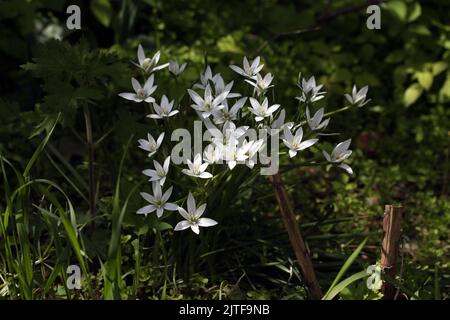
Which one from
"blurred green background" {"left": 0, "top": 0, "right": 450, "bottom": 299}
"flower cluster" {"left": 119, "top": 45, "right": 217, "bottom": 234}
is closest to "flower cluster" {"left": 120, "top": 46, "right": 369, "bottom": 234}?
"flower cluster" {"left": 119, "top": 45, "right": 217, "bottom": 234}

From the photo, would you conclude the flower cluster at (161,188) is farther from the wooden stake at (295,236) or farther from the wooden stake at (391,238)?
the wooden stake at (391,238)

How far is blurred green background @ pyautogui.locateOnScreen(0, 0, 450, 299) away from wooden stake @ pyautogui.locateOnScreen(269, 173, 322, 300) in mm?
109

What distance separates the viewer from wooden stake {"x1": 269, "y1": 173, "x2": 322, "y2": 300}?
2.22 metres

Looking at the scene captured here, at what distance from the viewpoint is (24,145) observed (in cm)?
329

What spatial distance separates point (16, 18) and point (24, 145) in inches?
29.1

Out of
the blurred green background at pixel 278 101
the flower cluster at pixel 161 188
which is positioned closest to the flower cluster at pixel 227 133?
the flower cluster at pixel 161 188

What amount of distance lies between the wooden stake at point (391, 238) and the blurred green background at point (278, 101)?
0.09 meters

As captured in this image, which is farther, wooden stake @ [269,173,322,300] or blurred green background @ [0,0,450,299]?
blurred green background @ [0,0,450,299]

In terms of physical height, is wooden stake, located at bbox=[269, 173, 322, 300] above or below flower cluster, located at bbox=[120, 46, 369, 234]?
below

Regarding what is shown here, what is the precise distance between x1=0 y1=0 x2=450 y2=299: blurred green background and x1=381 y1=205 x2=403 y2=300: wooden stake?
9 centimetres

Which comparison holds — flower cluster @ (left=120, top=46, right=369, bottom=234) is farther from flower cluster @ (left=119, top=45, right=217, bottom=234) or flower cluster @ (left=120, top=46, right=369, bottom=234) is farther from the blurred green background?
the blurred green background

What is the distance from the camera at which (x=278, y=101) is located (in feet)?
12.0

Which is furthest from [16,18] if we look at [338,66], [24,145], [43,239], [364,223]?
[364,223]

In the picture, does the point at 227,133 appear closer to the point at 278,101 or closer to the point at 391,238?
the point at 391,238
